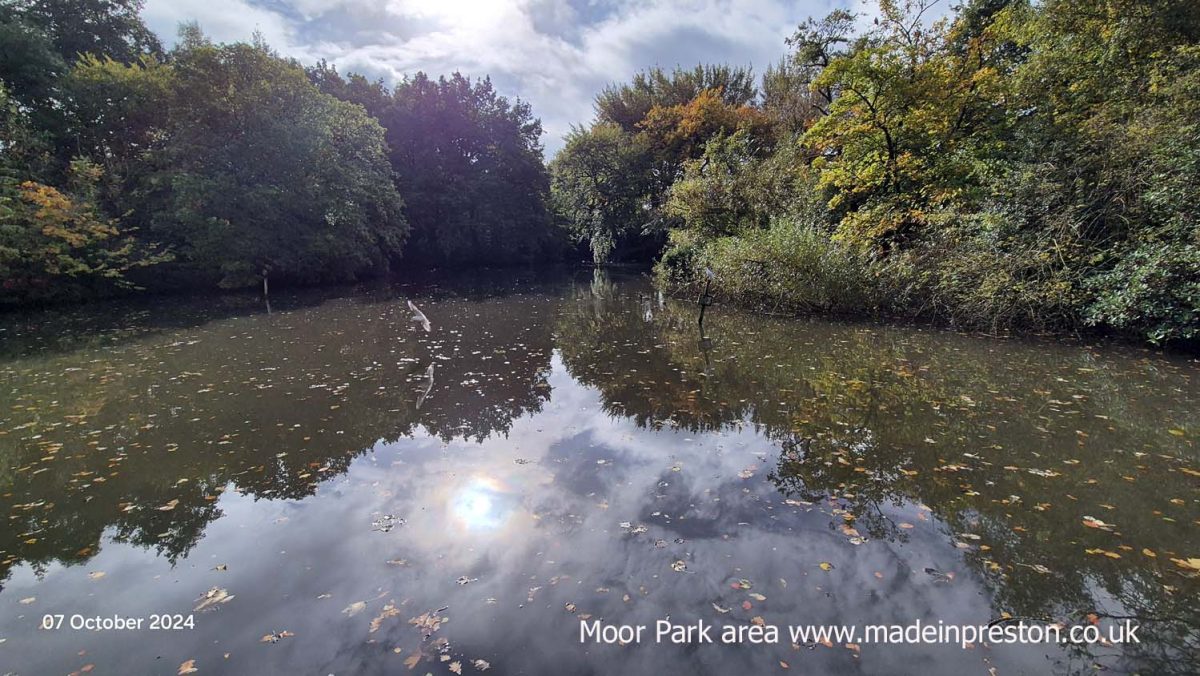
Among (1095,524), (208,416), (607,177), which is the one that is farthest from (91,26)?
(1095,524)

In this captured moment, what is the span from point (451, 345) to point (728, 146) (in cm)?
1478

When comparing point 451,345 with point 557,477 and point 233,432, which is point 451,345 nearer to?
point 233,432

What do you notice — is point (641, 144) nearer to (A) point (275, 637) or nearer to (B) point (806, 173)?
(B) point (806, 173)

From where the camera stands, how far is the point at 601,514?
15.7 ft

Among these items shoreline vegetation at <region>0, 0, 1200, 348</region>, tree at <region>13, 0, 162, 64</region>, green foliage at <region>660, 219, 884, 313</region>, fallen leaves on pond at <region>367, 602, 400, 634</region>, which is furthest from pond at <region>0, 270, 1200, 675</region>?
tree at <region>13, 0, 162, 64</region>

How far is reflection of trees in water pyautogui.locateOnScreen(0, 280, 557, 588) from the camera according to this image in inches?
194

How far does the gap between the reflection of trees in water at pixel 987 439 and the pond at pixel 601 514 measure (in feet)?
0.11

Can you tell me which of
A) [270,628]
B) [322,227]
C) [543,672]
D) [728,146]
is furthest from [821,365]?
[322,227]

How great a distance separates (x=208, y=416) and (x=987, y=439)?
10.3m

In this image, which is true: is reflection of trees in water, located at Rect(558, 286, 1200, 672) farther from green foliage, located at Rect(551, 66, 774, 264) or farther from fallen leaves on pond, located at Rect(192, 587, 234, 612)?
green foliage, located at Rect(551, 66, 774, 264)

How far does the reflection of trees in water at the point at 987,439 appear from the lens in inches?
143

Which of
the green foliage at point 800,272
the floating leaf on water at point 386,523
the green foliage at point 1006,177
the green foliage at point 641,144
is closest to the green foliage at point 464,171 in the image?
the green foliage at point 641,144

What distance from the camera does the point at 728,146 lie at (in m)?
21.2

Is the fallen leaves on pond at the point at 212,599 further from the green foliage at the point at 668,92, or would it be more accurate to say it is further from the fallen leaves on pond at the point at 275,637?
the green foliage at the point at 668,92
